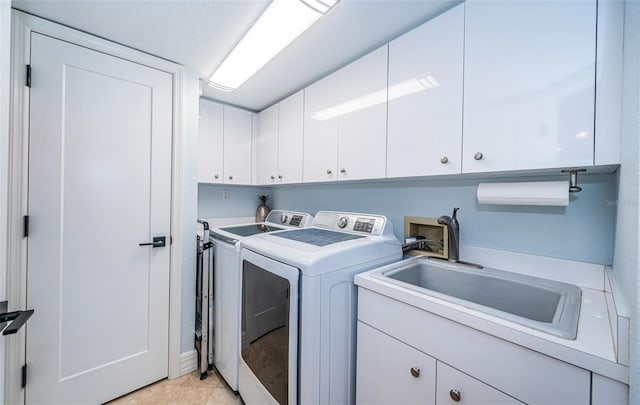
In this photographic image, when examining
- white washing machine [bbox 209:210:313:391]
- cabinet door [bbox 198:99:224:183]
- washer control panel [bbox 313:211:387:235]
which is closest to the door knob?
white washing machine [bbox 209:210:313:391]

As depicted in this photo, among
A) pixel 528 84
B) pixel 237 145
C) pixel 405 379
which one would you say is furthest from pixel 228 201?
pixel 528 84

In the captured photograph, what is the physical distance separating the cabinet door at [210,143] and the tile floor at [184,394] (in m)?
1.59

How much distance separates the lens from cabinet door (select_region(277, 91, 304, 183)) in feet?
6.74

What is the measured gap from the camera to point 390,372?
108cm

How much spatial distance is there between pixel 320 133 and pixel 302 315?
1289 mm

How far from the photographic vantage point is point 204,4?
1.21m

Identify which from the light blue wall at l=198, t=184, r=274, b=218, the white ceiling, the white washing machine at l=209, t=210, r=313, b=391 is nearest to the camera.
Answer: the white ceiling

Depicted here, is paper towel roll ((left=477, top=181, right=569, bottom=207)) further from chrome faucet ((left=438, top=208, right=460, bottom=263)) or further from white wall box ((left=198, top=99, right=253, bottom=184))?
white wall box ((left=198, top=99, right=253, bottom=184))

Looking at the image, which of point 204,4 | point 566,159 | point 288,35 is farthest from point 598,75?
point 204,4

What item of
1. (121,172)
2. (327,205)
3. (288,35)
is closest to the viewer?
(288,35)

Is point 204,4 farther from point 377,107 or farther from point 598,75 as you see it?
point 598,75

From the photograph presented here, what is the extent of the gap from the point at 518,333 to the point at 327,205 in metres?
1.71

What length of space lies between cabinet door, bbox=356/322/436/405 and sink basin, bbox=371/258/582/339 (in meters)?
0.27

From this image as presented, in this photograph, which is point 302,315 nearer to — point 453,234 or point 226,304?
point 226,304
